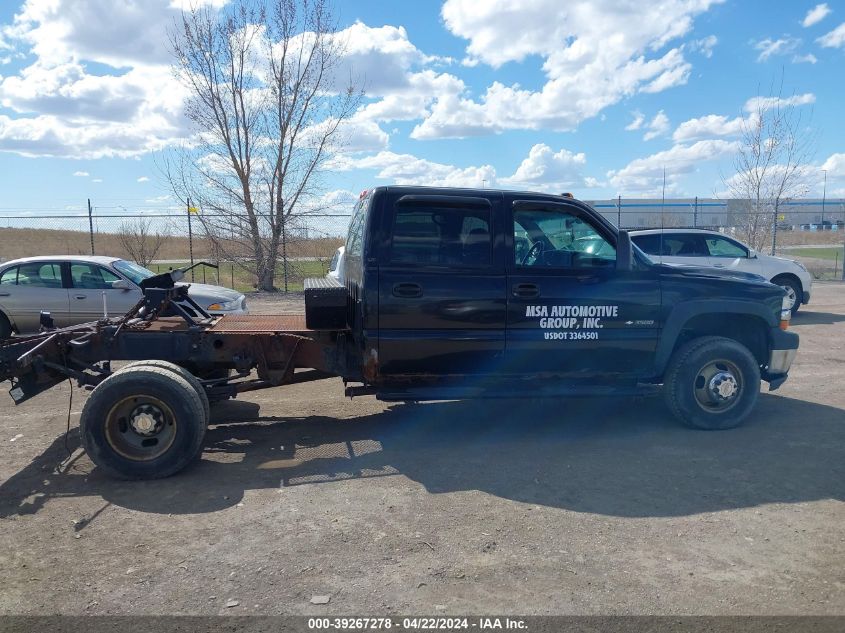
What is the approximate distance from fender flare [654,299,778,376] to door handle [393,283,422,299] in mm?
2174

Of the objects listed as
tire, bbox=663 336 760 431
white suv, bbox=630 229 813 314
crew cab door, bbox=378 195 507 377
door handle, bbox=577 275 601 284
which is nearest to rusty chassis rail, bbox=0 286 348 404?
crew cab door, bbox=378 195 507 377

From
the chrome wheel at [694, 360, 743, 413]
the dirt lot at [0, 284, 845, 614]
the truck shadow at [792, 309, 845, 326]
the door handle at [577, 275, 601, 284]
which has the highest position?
the door handle at [577, 275, 601, 284]

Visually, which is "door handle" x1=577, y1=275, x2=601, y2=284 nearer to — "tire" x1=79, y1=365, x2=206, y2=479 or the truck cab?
the truck cab

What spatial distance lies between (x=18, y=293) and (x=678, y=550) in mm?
10633

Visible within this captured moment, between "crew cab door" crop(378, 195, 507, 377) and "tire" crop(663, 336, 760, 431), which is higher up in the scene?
"crew cab door" crop(378, 195, 507, 377)

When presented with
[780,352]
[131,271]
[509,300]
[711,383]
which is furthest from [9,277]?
[780,352]

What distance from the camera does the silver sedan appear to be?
10312 millimetres

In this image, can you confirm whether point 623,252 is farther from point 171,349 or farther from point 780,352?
point 171,349

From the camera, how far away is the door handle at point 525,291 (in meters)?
5.32

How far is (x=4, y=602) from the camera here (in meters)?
3.27

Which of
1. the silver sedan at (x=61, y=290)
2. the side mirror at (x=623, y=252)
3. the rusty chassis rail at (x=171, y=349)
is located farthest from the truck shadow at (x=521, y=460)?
the silver sedan at (x=61, y=290)

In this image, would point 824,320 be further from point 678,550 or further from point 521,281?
point 678,550

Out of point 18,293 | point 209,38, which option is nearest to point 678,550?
point 18,293

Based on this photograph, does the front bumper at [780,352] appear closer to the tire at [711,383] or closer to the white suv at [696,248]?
the tire at [711,383]
